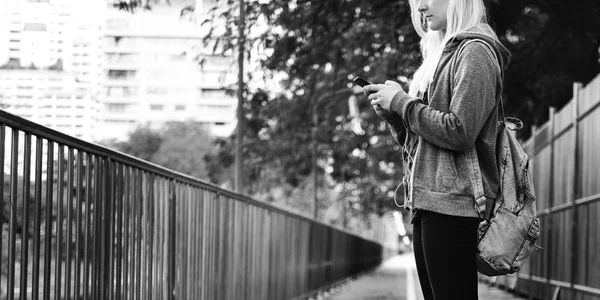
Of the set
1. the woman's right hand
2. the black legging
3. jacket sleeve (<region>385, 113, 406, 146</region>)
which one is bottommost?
the black legging

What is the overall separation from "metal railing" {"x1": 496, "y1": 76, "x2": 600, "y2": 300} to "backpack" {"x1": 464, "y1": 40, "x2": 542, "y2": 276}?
16.8 ft

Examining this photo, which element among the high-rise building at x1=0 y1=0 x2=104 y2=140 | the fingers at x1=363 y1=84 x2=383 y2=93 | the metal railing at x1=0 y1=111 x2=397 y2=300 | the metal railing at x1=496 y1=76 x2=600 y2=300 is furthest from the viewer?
the metal railing at x1=496 y1=76 x2=600 y2=300

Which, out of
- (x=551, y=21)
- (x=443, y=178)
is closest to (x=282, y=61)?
(x=551, y=21)

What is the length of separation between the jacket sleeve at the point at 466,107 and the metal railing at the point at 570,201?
5225mm

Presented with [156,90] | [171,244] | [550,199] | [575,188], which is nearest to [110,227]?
[171,244]

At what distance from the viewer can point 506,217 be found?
3.33m

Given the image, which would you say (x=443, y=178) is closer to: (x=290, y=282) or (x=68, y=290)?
(x=68, y=290)

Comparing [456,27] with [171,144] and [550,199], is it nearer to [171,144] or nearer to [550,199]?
[550,199]

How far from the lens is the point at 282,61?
12.6 m

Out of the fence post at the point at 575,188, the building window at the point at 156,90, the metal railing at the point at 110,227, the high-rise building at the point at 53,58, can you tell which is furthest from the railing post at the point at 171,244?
the building window at the point at 156,90

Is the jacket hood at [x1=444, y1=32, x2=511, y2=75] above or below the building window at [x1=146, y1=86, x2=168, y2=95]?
below

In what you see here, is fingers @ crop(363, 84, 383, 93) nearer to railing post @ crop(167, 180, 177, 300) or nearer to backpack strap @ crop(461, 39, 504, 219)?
backpack strap @ crop(461, 39, 504, 219)

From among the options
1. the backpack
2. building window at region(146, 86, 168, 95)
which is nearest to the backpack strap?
the backpack

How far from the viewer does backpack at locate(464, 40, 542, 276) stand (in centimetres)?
330
